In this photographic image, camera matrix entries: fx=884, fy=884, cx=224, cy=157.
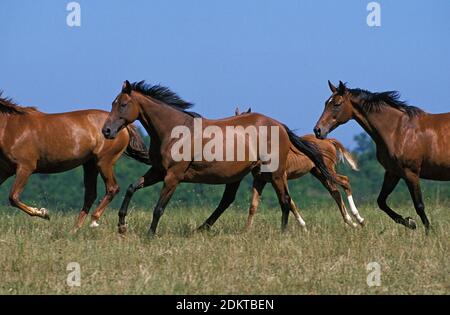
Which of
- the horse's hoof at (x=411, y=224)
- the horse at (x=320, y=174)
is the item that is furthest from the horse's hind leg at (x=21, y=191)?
the horse's hoof at (x=411, y=224)

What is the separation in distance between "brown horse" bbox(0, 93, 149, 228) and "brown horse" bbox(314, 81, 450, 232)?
3.07m

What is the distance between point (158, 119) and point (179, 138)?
364mm

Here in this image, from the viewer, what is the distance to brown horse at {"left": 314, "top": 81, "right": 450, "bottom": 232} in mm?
11016

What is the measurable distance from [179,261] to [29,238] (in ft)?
7.94

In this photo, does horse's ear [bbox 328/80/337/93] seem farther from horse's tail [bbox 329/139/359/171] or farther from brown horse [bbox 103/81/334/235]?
horse's tail [bbox 329/139/359/171]

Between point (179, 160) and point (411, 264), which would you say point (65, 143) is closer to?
point (179, 160)

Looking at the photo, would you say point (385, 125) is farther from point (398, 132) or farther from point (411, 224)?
point (411, 224)

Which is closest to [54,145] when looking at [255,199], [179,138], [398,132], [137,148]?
[137,148]

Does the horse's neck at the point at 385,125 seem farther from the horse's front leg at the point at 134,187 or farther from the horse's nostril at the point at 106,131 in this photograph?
the horse's nostril at the point at 106,131

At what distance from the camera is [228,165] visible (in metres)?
11.1

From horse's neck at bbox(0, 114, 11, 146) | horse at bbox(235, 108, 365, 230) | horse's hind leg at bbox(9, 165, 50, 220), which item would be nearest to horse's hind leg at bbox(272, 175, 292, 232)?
horse at bbox(235, 108, 365, 230)

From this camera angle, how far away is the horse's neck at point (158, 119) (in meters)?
10.9

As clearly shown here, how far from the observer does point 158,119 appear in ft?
36.0

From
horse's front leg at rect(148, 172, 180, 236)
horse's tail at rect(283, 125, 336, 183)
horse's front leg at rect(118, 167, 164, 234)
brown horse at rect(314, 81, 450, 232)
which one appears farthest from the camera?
horse's tail at rect(283, 125, 336, 183)
